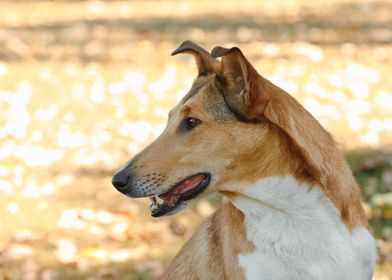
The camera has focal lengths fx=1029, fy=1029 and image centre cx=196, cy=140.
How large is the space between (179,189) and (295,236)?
0.63 meters

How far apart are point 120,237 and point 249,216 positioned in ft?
10.2

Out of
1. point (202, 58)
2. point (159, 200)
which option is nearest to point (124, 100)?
point (202, 58)

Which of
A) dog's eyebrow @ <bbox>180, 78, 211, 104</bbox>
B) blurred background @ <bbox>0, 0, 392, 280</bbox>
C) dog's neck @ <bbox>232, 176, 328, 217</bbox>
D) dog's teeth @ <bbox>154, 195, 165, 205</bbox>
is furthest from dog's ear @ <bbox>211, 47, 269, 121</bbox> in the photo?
blurred background @ <bbox>0, 0, 392, 280</bbox>

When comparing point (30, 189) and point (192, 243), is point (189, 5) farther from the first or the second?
point (192, 243)

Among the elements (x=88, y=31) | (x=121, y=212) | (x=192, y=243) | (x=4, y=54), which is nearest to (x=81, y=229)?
(x=121, y=212)

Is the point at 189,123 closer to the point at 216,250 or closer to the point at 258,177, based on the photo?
the point at 258,177

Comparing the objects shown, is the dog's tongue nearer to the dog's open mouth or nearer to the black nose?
the dog's open mouth

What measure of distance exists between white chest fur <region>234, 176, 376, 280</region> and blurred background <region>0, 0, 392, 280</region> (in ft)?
6.34

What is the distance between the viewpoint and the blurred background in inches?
317

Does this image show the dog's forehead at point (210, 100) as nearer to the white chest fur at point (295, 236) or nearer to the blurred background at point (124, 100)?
the white chest fur at point (295, 236)

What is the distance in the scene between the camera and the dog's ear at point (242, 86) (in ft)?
16.2

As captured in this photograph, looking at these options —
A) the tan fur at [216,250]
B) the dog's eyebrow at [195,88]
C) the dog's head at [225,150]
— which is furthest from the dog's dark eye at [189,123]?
the tan fur at [216,250]

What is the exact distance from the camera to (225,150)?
5.02 m

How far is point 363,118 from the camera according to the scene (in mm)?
10945
